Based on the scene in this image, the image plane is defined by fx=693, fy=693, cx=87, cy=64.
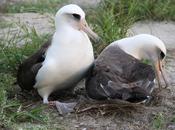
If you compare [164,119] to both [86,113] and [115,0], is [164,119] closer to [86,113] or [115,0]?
[86,113]

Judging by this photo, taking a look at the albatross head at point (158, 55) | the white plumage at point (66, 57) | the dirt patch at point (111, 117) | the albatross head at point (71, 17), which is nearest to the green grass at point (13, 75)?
the dirt patch at point (111, 117)

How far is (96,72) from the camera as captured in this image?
19.0 feet

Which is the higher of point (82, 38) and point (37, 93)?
point (82, 38)

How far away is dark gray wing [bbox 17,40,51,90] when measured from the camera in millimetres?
5934

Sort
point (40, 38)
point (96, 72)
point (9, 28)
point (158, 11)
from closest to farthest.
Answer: point (96, 72), point (40, 38), point (9, 28), point (158, 11)

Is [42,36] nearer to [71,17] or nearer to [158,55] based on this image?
[71,17]

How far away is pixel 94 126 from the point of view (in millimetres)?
5453

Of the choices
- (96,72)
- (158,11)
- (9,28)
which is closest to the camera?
(96,72)

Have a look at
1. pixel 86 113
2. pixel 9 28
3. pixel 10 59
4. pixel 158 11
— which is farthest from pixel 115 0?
pixel 86 113

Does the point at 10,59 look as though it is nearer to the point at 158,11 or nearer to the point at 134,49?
the point at 134,49

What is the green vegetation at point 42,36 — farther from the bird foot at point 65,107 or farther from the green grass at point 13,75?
the bird foot at point 65,107

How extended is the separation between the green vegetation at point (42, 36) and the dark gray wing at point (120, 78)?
0.96 ft

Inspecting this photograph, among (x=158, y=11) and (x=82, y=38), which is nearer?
(x=82, y=38)

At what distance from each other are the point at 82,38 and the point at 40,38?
1275 mm
